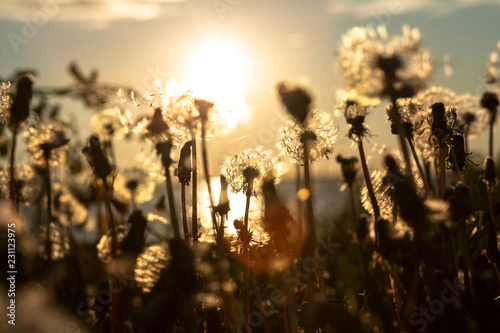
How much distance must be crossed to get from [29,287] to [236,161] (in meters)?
1.75

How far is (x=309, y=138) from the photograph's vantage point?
10.6ft

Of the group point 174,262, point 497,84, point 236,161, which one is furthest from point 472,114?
point 174,262

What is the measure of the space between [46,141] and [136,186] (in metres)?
2.56

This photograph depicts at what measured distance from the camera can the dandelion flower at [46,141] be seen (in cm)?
396

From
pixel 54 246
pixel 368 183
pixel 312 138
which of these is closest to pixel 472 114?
pixel 312 138

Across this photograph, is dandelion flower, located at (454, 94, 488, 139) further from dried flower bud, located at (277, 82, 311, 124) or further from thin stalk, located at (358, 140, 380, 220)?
dried flower bud, located at (277, 82, 311, 124)

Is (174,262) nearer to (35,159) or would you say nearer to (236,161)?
(236,161)

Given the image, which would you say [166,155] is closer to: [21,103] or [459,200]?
[21,103]

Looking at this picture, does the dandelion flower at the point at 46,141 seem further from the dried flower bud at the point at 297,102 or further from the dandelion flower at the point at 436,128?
the dandelion flower at the point at 436,128

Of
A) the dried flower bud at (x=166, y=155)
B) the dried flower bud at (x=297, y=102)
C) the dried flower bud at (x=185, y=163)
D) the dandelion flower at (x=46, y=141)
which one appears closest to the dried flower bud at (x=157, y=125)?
the dried flower bud at (x=166, y=155)

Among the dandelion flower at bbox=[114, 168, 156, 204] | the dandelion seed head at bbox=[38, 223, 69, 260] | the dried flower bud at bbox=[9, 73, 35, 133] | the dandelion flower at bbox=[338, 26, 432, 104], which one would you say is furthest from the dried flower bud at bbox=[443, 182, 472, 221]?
the dandelion flower at bbox=[114, 168, 156, 204]

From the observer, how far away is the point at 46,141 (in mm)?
3898

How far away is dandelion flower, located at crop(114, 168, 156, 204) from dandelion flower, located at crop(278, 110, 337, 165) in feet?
11.0

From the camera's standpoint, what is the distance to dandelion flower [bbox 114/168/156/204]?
6301 millimetres
